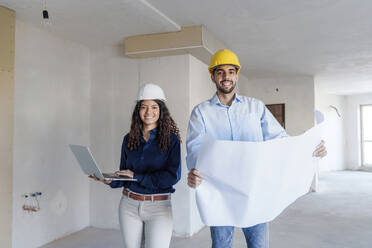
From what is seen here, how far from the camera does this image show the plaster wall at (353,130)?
437 inches

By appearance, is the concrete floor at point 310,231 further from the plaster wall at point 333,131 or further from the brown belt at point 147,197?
the plaster wall at point 333,131

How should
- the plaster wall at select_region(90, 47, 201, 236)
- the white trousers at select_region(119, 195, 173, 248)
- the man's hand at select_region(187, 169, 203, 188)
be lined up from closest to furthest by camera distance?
the man's hand at select_region(187, 169, 203, 188) < the white trousers at select_region(119, 195, 173, 248) < the plaster wall at select_region(90, 47, 201, 236)

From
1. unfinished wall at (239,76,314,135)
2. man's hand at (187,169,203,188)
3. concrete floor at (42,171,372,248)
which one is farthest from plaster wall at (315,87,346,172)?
man's hand at (187,169,203,188)

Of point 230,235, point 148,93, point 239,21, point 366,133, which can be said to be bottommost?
point 230,235

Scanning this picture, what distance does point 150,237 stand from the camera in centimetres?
174

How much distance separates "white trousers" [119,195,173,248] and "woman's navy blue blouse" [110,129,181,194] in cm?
8

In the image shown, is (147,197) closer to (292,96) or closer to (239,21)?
(239,21)

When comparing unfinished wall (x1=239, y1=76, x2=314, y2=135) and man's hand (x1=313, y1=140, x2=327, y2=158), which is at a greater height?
unfinished wall (x1=239, y1=76, x2=314, y2=135)

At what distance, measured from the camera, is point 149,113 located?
6.17 feet

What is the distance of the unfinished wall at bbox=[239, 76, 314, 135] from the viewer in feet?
23.4

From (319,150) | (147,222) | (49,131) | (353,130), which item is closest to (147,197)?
(147,222)

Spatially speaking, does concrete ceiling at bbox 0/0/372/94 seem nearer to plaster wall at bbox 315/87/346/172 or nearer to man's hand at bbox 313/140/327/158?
man's hand at bbox 313/140/327/158

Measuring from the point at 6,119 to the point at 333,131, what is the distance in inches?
405

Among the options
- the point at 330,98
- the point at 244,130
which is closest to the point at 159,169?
the point at 244,130
